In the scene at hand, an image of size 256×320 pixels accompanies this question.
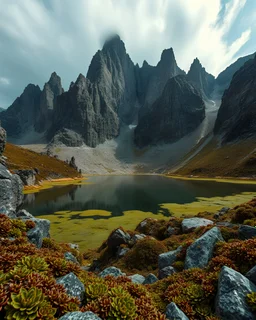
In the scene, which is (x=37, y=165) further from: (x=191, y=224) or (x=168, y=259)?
(x=168, y=259)

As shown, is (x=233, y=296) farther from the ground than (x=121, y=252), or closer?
farther from the ground

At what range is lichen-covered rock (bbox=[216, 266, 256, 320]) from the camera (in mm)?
6199

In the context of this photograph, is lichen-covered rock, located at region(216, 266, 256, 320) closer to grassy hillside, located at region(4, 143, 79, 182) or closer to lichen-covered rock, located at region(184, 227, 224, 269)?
lichen-covered rock, located at region(184, 227, 224, 269)

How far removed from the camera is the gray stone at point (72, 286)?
6.63 meters

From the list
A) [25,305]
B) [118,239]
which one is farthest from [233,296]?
[118,239]

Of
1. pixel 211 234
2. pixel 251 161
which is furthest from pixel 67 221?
pixel 251 161

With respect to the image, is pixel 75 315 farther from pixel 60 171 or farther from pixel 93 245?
pixel 60 171

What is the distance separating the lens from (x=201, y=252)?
36.6 ft

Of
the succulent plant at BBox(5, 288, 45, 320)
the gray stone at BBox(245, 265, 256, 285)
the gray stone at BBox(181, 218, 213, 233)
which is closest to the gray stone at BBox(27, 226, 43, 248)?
the succulent plant at BBox(5, 288, 45, 320)

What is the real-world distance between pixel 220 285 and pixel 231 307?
2.24 feet

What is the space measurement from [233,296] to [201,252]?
4705 millimetres

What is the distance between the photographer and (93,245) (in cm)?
2506

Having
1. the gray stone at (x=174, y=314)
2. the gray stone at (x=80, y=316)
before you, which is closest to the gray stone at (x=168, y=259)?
the gray stone at (x=174, y=314)

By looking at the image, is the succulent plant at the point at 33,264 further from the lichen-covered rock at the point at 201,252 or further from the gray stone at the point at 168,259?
the gray stone at the point at 168,259
